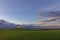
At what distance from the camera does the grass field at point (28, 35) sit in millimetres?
3689

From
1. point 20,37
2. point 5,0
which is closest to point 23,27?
point 20,37

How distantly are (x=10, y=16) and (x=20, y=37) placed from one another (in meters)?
0.36

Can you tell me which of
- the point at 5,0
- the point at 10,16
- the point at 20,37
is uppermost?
the point at 5,0

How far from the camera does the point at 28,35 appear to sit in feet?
12.2

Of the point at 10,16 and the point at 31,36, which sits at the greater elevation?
the point at 10,16

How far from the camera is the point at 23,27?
3.77 metres

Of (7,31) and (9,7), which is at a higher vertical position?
(9,7)

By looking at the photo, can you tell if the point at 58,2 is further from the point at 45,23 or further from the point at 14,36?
the point at 14,36

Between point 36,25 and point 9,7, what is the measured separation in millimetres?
506

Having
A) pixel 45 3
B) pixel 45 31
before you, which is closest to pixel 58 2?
pixel 45 3

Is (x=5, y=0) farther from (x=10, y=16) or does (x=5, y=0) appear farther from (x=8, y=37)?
(x=8, y=37)

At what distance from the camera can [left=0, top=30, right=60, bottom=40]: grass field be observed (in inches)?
145

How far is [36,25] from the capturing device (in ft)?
12.3

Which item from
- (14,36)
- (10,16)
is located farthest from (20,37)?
(10,16)
